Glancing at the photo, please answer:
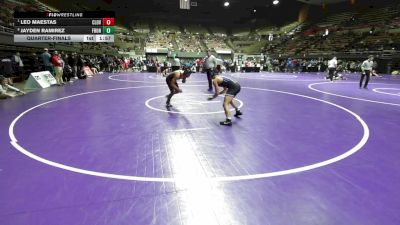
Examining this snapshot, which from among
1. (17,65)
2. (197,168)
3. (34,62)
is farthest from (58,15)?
(197,168)

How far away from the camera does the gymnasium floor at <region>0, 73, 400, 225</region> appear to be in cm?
328

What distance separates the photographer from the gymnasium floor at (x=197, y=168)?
3275 millimetres

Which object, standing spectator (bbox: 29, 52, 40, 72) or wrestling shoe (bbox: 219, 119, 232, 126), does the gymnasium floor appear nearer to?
wrestling shoe (bbox: 219, 119, 232, 126)

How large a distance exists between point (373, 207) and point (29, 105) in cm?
991

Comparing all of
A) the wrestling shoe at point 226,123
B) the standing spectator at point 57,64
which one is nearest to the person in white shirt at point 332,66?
the wrestling shoe at point 226,123

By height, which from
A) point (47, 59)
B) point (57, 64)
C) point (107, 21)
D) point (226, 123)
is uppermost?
point (107, 21)

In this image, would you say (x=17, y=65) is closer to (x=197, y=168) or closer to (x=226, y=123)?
(x=226, y=123)

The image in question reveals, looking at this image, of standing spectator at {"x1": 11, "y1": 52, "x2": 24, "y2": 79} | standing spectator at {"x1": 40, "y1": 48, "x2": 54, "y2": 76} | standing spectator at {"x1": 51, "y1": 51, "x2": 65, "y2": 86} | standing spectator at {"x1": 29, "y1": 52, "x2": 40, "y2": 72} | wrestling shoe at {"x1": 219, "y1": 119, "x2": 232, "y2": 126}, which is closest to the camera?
wrestling shoe at {"x1": 219, "y1": 119, "x2": 232, "y2": 126}
